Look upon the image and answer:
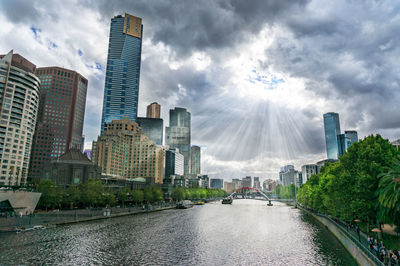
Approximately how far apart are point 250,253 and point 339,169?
28401 mm

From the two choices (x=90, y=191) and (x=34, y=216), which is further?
(x=90, y=191)

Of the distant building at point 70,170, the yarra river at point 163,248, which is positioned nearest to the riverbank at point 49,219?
the yarra river at point 163,248

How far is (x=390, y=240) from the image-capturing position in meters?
40.8

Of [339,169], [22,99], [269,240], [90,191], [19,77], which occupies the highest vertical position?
[19,77]

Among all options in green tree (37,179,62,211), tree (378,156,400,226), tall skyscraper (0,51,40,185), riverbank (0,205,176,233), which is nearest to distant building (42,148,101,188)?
tall skyscraper (0,51,40,185)

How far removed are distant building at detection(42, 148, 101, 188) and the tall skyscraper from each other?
15449 millimetres

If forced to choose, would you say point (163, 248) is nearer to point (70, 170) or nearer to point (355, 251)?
point (355, 251)

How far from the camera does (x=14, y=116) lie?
412ft

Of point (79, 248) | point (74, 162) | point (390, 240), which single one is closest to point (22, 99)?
point (74, 162)

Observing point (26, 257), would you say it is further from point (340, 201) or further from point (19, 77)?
point (19, 77)

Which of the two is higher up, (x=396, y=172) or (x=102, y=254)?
(x=396, y=172)

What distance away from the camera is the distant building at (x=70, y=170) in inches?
4870

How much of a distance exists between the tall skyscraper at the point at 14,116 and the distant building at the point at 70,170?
15449 millimetres

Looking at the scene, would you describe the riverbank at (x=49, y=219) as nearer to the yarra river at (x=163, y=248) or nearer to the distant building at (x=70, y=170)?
the yarra river at (x=163, y=248)
